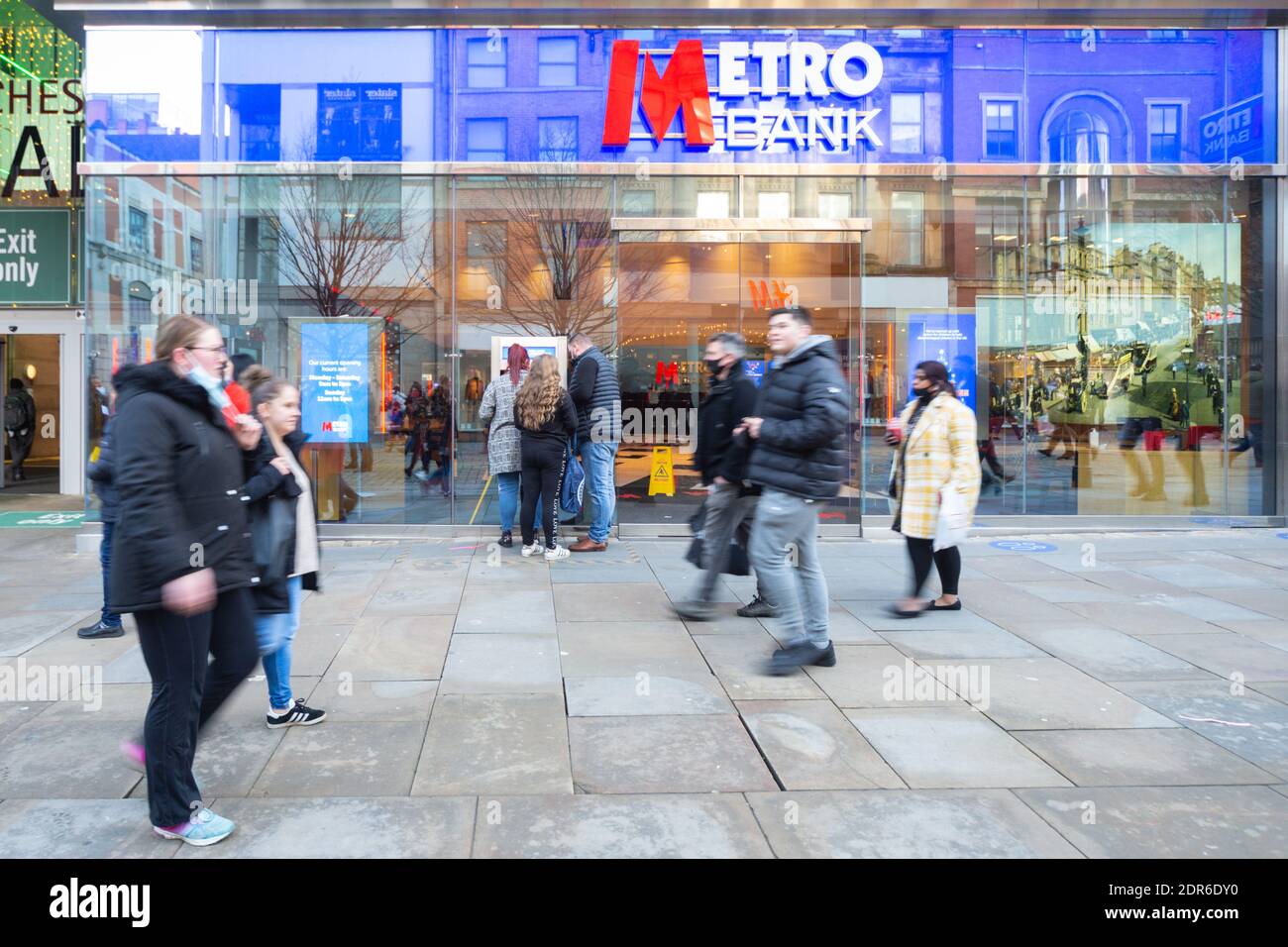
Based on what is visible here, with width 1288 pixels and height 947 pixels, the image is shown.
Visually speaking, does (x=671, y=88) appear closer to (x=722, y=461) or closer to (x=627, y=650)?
(x=722, y=461)

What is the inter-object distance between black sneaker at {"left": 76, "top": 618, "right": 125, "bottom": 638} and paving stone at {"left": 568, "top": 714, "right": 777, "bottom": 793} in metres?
3.42

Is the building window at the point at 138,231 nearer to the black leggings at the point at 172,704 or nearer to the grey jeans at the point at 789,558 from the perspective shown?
the grey jeans at the point at 789,558

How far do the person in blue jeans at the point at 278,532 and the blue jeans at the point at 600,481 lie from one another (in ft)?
16.0

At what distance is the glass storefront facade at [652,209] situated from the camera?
10.6 meters

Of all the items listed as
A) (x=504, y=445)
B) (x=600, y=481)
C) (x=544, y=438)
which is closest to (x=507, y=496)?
(x=504, y=445)

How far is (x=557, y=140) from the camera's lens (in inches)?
424

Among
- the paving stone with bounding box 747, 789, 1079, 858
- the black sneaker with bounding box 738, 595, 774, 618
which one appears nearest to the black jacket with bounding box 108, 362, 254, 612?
the paving stone with bounding box 747, 789, 1079, 858

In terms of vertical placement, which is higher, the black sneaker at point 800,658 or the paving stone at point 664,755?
the black sneaker at point 800,658

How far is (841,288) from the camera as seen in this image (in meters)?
11.0

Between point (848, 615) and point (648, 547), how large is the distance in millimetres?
3259

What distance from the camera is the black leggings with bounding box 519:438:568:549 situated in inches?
343

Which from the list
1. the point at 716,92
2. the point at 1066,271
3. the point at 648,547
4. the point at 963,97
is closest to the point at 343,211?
the point at 716,92

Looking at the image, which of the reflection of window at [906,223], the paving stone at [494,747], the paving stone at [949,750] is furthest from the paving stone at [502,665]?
the reflection of window at [906,223]
